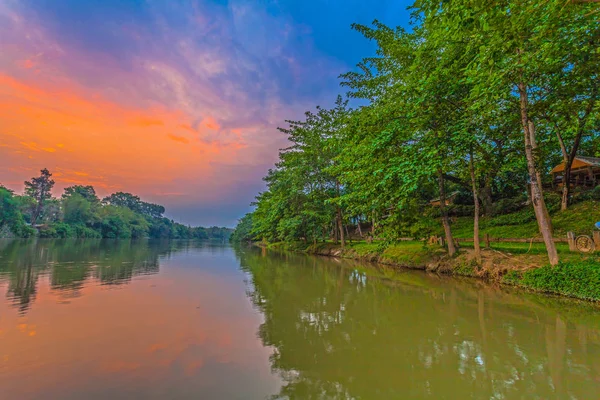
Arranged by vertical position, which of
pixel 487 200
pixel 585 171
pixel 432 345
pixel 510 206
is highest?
pixel 585 171

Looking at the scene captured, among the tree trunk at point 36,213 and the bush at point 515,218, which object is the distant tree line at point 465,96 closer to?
the bush at point 515,218

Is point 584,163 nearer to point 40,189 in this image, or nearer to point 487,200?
point 487,200

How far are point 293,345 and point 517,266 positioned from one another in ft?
31.8

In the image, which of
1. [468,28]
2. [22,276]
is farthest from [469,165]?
[22,276]

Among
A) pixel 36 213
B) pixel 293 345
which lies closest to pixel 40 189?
Result: pixel 36 213

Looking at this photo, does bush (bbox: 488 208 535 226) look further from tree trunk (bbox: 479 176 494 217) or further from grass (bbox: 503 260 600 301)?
grass (bbox: 503 260 600 301)

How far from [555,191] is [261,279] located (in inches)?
938

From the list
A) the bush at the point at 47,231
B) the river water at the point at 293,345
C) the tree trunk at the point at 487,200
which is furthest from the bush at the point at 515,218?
the bush at the point at 47,231

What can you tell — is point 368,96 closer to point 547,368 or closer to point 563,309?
point 563,309

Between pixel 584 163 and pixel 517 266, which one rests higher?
pixel 584 163

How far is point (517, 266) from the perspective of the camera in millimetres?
10016

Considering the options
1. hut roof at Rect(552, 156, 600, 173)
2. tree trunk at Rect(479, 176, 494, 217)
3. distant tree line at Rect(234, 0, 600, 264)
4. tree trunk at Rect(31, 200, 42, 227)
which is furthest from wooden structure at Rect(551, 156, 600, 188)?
tree trunk at Rect(31, 200, 42, 227)

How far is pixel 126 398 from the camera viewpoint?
3064mm

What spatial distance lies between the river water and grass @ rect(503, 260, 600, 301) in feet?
2.18
